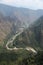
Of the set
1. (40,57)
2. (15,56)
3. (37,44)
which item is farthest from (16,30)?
(40,57)

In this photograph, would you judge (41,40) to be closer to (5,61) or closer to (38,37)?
(38,37)

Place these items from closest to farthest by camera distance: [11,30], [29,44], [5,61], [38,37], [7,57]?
[5,61], [7,57], [29,44], [38,37], [11,30]

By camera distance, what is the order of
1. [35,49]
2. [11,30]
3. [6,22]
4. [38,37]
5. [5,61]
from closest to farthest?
[5,61] → [35,49] → [38,37] → [11,30] → [6,22]

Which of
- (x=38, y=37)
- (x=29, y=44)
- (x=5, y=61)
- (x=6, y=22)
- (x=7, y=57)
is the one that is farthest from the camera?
(x=6, y=22)

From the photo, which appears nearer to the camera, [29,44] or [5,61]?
[5,61]

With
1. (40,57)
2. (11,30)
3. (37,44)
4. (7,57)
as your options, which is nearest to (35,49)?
(37,44)

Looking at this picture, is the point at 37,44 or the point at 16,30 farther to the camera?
the point at 16,30

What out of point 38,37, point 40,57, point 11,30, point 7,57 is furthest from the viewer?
point 11,30

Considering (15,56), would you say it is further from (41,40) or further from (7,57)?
(41,40)

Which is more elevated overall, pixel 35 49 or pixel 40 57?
pixel 40 57
